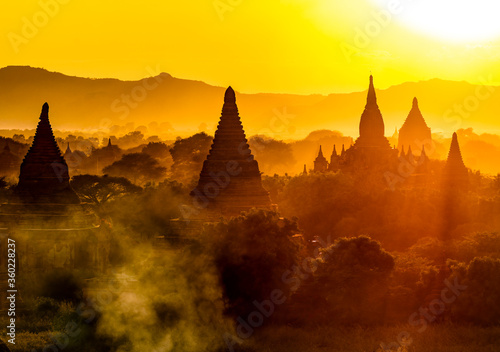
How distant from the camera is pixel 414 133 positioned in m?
103

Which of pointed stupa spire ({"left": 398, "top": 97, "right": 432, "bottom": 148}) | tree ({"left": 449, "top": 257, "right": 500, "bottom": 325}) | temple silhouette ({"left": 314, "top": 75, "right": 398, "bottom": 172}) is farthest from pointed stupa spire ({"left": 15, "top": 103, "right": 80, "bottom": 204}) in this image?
pointed stupa spire ({"left": 398, "top": 97, "right": 432, "bottom": 148})

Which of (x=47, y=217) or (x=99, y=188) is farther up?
(x=47, y=217)

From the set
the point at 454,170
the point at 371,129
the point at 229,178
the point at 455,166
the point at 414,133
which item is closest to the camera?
the point at 229,178

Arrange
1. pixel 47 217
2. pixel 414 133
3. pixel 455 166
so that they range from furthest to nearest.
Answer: pixel 414 133 < pixel 455 166 < pixel 47 217

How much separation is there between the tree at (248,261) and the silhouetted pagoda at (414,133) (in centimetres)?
6851

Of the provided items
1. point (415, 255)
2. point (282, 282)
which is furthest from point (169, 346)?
point (415, 255)

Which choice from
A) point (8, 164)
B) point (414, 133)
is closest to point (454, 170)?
point (8, 164)

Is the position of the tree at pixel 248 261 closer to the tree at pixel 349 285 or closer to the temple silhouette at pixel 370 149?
the tree at pixel 349 285

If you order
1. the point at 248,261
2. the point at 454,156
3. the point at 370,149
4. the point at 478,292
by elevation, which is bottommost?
the point at 478,292

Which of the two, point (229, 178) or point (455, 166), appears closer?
point (229, 178)

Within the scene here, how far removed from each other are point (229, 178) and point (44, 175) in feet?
22.2

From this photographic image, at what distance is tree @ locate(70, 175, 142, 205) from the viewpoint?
62.7 metres

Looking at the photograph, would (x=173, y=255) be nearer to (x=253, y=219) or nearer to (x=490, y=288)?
(x=253, y=219)

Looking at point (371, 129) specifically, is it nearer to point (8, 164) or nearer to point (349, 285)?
point (8, 164)
